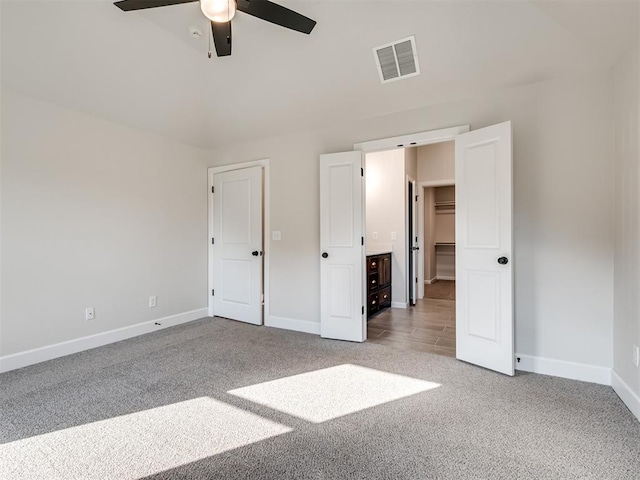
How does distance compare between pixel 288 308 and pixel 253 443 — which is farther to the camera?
pixel 288 308

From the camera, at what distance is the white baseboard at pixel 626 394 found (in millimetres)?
1985

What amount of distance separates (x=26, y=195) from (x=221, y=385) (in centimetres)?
252

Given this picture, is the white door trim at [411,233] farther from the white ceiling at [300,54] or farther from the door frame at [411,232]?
the white ceiling at [300,54]

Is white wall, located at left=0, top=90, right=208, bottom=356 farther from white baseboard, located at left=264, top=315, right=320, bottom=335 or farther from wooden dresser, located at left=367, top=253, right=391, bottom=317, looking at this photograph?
wooden dresser, located at left=367, top=253, right=391, bottom=317

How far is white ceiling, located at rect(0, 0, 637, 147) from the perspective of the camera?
2.32m

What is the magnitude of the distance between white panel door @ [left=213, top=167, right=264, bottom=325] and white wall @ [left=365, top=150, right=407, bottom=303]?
2123mm

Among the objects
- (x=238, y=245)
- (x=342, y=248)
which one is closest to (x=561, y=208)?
(x=342, y=248)

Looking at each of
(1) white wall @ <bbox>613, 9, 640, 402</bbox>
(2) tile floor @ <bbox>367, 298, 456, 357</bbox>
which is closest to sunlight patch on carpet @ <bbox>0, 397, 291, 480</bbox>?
(2) tile floor @ <bbox>367, 298, 456, 357</bbox>

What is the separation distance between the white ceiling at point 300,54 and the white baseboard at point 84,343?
7.85 feet

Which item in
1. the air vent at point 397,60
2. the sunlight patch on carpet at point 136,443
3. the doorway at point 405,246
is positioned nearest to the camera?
the sunlight patch on carpet at point 136,443

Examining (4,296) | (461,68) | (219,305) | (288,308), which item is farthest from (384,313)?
(4,296)

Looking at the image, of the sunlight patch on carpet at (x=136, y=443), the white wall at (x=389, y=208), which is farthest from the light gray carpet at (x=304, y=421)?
the white wall at (x=389, y=208)

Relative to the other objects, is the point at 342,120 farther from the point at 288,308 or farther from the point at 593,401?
the point at 593,401

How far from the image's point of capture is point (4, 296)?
2.77m
